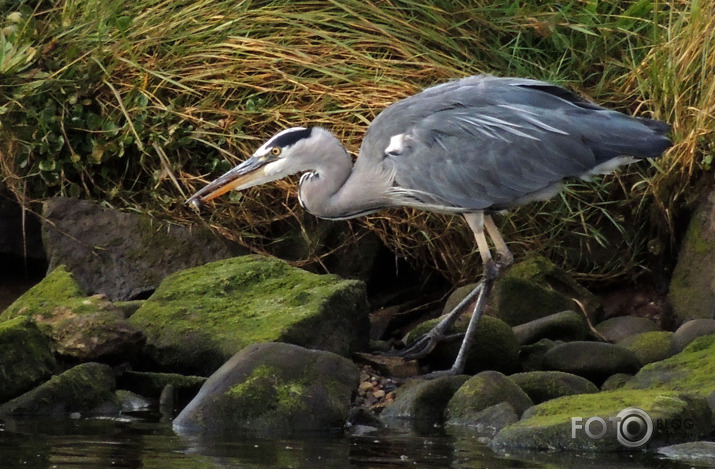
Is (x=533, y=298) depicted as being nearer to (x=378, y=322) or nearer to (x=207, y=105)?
(x=378, y=322)

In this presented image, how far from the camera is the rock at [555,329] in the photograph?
5.87 metres

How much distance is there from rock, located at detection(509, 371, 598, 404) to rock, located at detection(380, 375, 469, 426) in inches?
10.5

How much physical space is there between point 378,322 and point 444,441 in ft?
8.02

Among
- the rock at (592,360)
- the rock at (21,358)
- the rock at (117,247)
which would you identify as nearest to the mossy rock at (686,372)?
the rock at (592,360)

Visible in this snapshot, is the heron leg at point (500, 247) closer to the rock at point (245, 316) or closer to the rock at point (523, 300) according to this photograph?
the rock at point (523, 300)

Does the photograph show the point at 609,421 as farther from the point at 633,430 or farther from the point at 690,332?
the point at 690,332

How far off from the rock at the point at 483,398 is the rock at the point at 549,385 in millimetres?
160

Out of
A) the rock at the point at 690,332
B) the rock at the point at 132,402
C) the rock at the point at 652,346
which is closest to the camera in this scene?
the rock at the point at 132,402

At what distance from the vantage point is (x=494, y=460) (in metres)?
4.13

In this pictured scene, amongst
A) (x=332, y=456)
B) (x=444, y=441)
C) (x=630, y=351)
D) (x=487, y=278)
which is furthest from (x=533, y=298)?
(x=332, y=456)

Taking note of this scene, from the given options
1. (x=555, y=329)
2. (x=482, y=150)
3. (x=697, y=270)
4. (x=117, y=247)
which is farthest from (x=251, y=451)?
(x=697, y=270)

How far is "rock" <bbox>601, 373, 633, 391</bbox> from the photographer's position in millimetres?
5332

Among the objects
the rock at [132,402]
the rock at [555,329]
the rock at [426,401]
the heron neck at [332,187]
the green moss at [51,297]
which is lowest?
the rock at [132,402]

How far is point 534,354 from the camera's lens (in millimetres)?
5676
